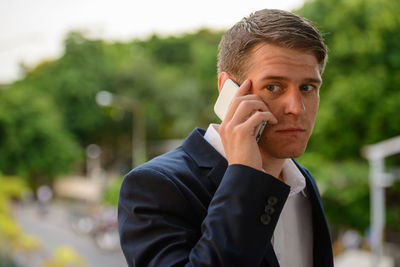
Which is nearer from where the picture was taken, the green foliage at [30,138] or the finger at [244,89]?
the finger at [244,89]

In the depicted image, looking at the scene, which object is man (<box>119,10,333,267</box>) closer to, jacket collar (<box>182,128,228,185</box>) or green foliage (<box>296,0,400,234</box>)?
jacket collar (<box>182,128,228,185</box>)

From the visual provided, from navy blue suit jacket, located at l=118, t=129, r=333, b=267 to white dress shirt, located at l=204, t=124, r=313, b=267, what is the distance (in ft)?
0.28

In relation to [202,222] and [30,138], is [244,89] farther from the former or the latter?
[30,138]

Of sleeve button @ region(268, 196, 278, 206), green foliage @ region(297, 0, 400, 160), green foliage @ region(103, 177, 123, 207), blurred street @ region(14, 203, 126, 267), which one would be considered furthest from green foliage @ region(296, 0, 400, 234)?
sleeve button @ region(268, 196, 278, 206)

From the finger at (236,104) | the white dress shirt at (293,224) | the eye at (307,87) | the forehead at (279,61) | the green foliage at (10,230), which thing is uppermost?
the forehead at (279,61)

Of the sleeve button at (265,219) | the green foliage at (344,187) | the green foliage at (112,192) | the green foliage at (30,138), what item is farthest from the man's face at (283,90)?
the green foliage at (344,187)

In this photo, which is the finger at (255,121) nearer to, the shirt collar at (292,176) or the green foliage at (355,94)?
the shirt collar at (292,176)

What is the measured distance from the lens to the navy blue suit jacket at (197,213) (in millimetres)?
498

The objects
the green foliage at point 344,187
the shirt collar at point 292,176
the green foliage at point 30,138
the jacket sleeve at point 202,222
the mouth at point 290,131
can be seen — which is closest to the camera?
the jacket sleeve at point 202,222

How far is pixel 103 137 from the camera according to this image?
32.9 ft

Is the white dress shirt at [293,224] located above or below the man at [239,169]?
below

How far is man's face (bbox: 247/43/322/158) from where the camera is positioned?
0.58m

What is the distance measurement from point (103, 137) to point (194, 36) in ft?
27.8

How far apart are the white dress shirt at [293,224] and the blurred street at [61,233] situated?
622cm
